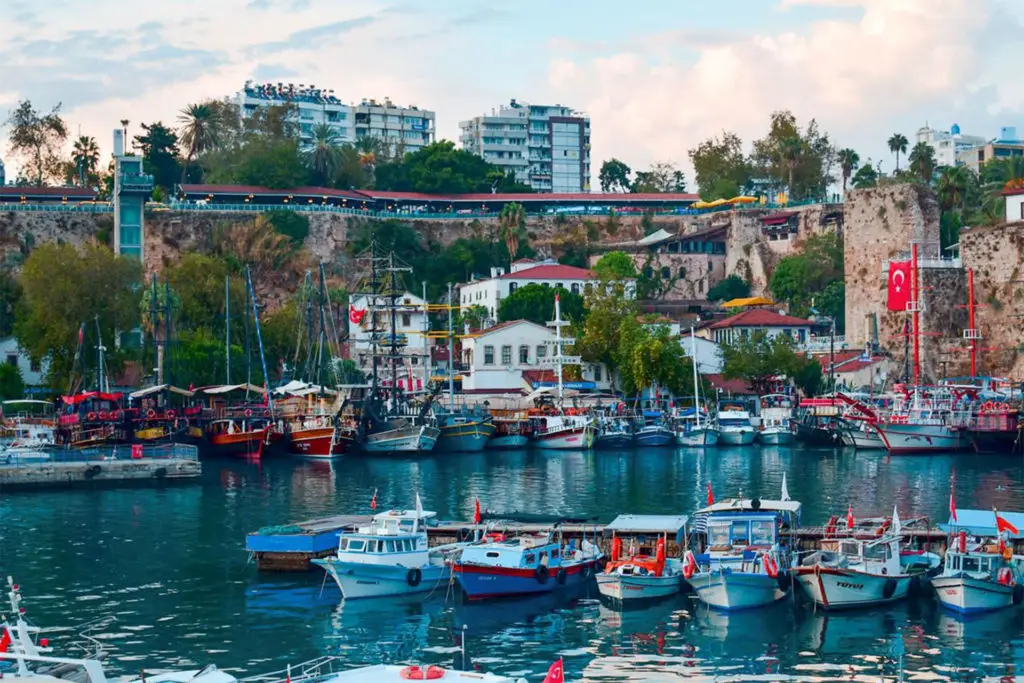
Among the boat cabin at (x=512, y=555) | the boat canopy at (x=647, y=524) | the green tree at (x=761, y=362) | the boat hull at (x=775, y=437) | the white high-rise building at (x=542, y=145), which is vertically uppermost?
the white high-rise building at (x=542, y=145)

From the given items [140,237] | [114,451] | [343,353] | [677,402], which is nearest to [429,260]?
[343,353]

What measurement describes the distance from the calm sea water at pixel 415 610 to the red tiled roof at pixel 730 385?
38.0 metres

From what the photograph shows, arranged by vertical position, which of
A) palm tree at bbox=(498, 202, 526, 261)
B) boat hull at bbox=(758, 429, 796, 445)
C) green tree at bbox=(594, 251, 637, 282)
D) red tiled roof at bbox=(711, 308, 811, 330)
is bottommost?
boat hull at bbox=(758, 429, 796, 445)

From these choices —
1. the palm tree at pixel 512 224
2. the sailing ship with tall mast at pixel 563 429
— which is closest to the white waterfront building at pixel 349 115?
the palm tree at pixel 512 224

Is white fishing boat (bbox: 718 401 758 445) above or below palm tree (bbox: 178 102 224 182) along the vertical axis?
below

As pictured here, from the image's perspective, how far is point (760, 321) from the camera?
10962cm

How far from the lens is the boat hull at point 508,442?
283 ft

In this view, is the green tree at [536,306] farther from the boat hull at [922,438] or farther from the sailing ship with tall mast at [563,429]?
the boat hull at [922,438]

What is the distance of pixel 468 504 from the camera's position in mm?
56344

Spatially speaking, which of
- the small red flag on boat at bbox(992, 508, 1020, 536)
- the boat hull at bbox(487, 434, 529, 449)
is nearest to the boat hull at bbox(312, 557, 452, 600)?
the small red flag on boat at bbox(992, 508, 1020, 536)

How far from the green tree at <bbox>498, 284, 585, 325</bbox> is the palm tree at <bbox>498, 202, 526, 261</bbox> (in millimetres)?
16242

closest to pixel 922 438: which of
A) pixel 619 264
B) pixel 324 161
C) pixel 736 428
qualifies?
pixel 736 428

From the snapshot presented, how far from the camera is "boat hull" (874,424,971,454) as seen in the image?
81188mm

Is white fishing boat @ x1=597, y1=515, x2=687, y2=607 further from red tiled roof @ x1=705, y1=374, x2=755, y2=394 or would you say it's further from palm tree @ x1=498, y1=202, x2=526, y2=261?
palm tree @ x1=498, y1=202, x2=526, y2=261
